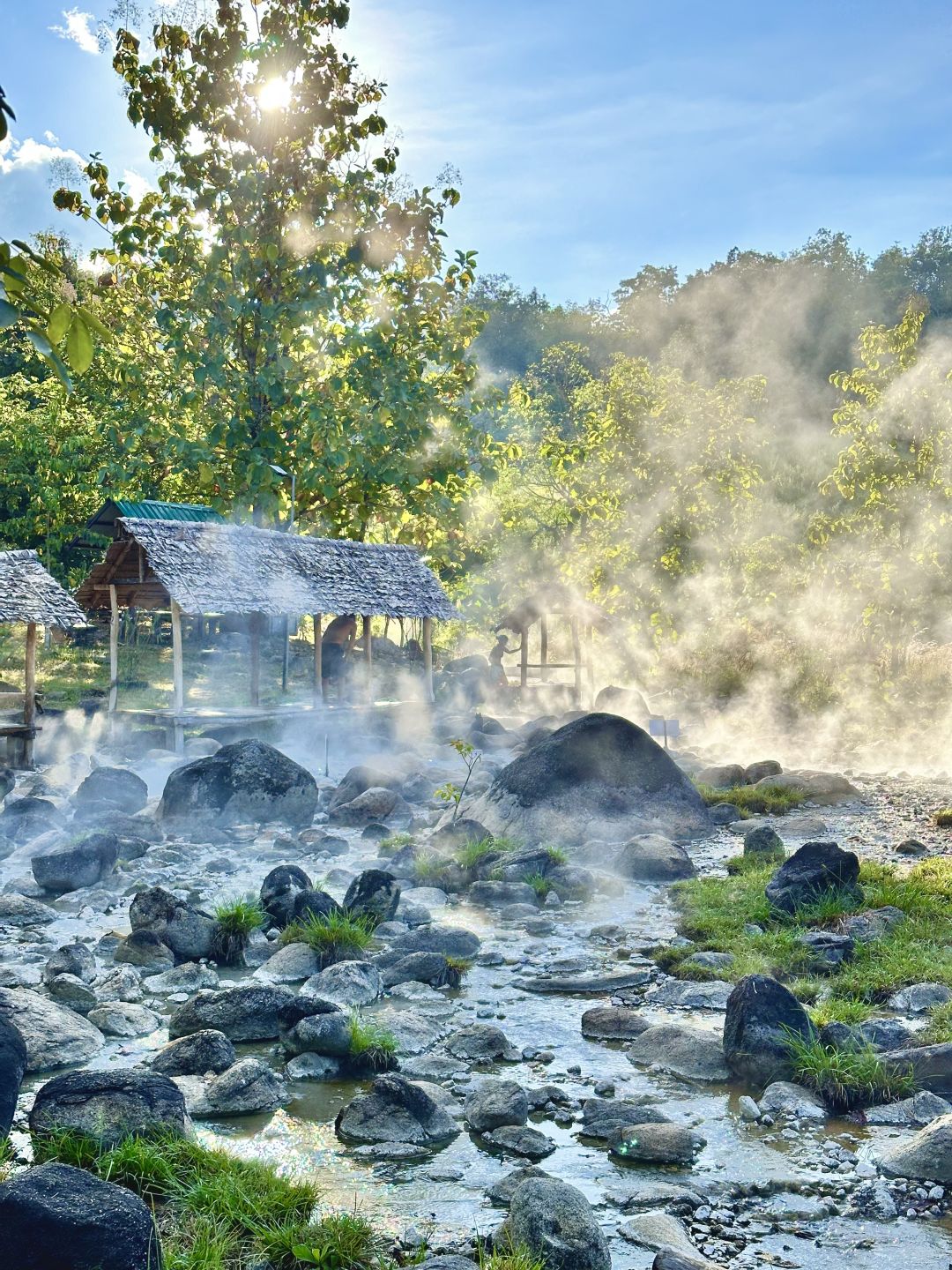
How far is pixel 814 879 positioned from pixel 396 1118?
4980 mm

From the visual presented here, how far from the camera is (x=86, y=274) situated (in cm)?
3753

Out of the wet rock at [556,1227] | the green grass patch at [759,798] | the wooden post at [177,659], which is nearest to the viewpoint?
the wet rock at [556,1227]

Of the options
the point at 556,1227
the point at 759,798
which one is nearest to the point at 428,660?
the point at 759,798

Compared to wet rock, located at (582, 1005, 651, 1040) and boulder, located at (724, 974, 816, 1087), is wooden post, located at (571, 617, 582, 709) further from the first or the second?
boulder, located at (724, 974, 816, 1087)

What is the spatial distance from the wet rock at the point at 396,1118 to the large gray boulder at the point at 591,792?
657 centimetres

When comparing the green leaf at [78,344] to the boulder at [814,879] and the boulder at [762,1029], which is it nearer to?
the boulder at [762,1029]

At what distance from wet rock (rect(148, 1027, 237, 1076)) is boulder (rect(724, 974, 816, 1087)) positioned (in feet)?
8.63

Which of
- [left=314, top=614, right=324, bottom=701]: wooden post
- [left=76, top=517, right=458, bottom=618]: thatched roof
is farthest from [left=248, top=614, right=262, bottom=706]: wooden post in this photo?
[left=76, top=517, right=458, bottom=618]: thatched roof

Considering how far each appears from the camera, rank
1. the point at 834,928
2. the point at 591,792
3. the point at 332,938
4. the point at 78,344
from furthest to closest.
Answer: the point at 591,792 → the point at 834,928 → the point at 332,938 → the point at 78,344

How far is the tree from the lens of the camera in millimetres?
23656

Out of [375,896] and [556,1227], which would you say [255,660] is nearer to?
[375,896]

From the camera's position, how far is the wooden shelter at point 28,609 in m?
16.3

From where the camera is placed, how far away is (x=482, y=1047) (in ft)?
22.5

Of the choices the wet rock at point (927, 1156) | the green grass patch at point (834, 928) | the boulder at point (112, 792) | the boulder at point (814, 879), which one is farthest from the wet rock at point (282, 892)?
the wet rock at point (927, 1156)
